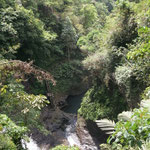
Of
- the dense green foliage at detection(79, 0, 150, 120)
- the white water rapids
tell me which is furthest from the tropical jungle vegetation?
the white water rapids

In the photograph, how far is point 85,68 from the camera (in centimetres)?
1032

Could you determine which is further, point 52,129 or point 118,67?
point 52,129

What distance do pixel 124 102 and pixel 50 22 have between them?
13.4 m

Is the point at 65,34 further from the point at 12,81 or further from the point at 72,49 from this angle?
the point at 12,81

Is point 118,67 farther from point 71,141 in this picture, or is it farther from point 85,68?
point 71,141

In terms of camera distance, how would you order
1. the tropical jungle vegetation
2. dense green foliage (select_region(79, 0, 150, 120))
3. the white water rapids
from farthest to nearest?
the white water rapids < dense green foliage (select_region(79, 0, 150, 120)) < the tropical jungle vegetation

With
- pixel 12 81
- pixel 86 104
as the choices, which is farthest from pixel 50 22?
pixel 12 81

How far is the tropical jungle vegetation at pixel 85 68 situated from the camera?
286 cm

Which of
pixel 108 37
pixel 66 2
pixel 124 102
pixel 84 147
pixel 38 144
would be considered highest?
pixel 66 2

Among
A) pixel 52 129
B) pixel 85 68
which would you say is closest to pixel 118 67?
pixel 85 68

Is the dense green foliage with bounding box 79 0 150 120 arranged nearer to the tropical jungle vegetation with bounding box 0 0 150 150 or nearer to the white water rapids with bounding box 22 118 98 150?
the tropical jungle vegetation with bounding box 0 0 150 150

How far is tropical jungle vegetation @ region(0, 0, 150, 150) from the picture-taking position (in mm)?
2861

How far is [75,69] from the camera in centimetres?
1650

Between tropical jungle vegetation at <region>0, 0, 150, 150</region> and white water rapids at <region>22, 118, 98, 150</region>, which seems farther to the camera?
white water rapids at <region>22, 118, 98, 150</region>
